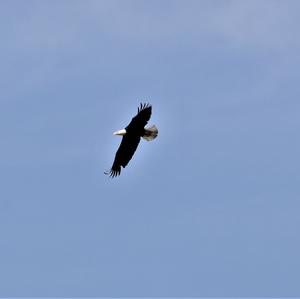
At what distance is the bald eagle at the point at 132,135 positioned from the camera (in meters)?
66.8

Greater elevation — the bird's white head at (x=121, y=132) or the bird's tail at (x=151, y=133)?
the bird's white head at (x=121, y=132)

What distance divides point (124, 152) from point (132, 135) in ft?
4.70

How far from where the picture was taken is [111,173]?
69.6 meters

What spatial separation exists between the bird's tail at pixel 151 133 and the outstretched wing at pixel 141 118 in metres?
0.48

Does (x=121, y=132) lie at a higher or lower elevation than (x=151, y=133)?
higher

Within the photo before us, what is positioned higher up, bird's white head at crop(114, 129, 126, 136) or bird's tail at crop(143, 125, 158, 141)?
bird's white head at crop(114, 129, 126, 136)

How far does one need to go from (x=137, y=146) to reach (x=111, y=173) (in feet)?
6.56

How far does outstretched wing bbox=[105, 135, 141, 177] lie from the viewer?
68.3 meters

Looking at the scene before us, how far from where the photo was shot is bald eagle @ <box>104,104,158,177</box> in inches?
2630

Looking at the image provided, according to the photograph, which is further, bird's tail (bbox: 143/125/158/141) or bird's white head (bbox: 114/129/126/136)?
bird's white head (bbox: 114/129/126/136)

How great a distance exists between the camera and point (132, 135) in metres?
68.0

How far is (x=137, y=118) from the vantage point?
66.9 meters

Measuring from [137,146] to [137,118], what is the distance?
227 centimetres

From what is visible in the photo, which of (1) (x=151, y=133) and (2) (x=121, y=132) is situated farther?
(2) (x=121, y=132)
